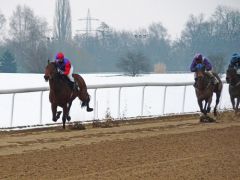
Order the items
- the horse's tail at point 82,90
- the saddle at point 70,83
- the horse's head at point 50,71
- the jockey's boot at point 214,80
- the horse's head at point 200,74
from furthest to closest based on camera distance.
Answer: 1. the jockey's boot at point 214,80
2. the horse's head at point 200,74
3. the horse's tail at point 82,90
4. the saddle at point 70,83
5. the horse's head at point 50,71

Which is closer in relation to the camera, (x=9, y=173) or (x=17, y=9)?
(x=9, y=173)

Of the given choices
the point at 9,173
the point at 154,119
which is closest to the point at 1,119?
the point at 154,119

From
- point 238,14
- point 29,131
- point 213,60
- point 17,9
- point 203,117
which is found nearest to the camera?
point 29,131

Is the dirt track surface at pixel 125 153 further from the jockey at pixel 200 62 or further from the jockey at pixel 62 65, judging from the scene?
the jockey at pixel 200 62

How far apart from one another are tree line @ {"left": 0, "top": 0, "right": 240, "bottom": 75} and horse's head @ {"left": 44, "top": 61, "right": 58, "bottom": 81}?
37492mm

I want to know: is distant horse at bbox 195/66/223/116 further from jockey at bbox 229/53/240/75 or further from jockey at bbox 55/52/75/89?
jockey at bbox 55/52/75/89

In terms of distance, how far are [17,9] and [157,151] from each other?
249 feet

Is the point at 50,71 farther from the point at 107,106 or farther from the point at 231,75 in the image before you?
the point at 231,75

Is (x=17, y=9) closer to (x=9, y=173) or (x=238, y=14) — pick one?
(x=238, y=14)

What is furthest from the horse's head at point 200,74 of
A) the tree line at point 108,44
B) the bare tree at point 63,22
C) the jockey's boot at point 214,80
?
the bare tree at point 63,22

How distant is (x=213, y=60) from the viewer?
48.4 meters

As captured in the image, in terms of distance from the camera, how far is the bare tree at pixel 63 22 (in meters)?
91.0

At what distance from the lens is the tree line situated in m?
62.9

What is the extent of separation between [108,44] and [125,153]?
86.4 meters
